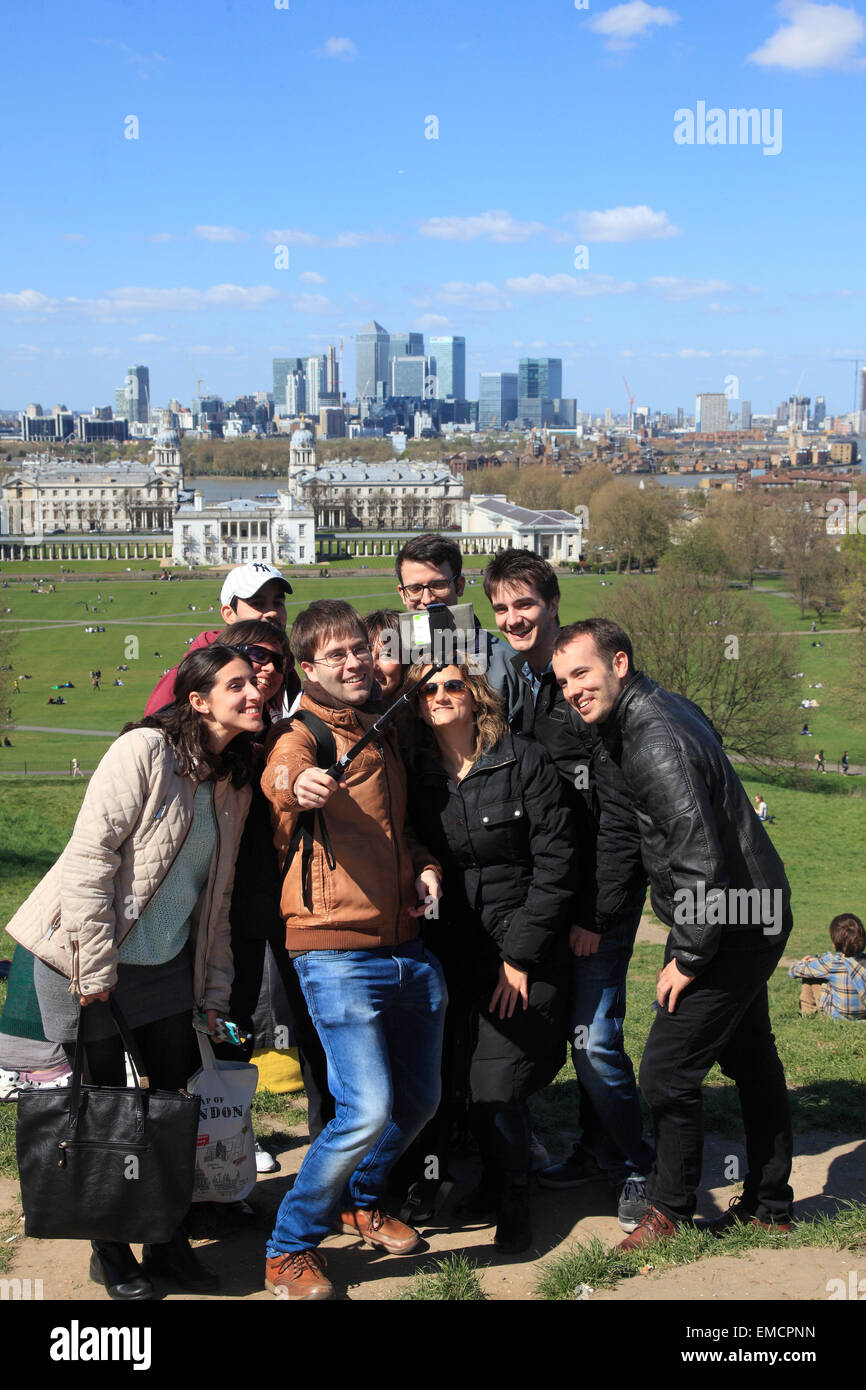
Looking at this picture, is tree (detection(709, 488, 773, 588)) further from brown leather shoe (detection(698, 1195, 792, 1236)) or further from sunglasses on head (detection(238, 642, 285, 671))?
brown leather shoe (detection(698, 1195, 792, 1236))

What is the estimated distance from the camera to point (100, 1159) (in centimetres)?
319

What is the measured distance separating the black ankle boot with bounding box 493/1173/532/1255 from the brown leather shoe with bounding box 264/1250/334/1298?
1.85 feet

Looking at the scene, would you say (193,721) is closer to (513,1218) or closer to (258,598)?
(258,598)

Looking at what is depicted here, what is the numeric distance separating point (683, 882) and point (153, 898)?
4.87 feet

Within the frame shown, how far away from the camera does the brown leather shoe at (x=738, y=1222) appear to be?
3.67m

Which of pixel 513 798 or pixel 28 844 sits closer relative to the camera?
pixel 513 798

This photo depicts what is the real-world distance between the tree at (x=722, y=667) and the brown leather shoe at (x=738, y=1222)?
24.8m

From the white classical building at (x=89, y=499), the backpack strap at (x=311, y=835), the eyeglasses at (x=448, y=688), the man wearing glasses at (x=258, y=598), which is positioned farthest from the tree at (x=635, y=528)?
the backpack strap at (x=311, y=835)

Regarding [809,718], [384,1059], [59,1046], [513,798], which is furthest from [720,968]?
[809,718]

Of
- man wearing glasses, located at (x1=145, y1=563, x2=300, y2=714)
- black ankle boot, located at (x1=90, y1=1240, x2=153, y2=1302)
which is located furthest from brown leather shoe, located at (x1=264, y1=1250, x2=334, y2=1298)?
man wearing glasses, located at (x1=145, y1=563, x2=300, y2=714)

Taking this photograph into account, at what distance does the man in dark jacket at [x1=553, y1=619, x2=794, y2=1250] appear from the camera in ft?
11.1

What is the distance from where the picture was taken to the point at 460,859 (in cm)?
375
